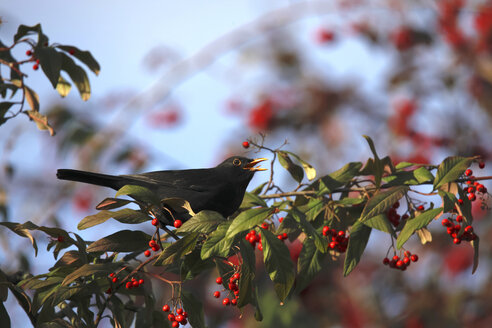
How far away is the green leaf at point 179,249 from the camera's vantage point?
2.00 m

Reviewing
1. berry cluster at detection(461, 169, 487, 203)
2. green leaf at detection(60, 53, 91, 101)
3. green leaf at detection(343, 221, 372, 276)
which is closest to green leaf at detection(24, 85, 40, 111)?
green leaf at detection(60, 53, 91, 101)

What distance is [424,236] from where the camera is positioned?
2.40 metres

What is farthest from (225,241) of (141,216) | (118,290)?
(118,290)

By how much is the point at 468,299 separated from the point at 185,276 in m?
4.65

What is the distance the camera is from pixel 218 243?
1963 millimetres

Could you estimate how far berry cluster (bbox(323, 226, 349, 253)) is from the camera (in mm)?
2400

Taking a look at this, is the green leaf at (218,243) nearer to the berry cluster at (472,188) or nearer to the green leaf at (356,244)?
the green leaf at (356,244)

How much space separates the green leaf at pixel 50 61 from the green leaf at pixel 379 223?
1459 millimetres

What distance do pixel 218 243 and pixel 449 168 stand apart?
104 centimetres

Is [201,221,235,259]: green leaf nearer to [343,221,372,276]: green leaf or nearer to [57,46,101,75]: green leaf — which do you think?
[343,221,372,276]: green leaf

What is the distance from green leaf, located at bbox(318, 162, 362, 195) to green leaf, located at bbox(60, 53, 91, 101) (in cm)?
125

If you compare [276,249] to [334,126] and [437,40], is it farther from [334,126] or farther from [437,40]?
[437,40]

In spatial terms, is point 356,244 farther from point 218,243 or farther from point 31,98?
point 31,98

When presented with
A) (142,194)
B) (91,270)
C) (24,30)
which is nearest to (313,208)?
(142,194)
